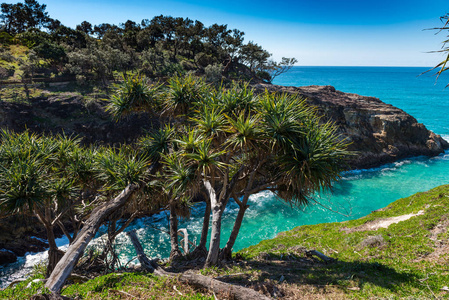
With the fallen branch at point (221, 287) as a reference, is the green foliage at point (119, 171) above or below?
above

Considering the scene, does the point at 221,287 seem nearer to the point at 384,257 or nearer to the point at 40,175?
the point at 384,257

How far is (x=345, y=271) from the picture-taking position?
24.7 ft

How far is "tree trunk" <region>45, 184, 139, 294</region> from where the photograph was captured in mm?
5402

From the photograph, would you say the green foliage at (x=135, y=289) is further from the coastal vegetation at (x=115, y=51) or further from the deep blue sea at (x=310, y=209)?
the coastal vegetation at (x=115, y=51)

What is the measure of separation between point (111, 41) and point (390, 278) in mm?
57303

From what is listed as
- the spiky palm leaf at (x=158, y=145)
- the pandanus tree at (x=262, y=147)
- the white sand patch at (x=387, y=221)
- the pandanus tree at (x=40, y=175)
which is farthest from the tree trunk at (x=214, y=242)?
the white sand patch at (x=387, y=221)

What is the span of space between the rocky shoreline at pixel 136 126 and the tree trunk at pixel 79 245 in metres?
13.8

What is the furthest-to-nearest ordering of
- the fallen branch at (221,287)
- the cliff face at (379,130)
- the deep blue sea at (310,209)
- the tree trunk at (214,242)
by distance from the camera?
the cliff face at (379,130) → the deep blue sea at (310,209) → the tree trunk at (214,242) → the fallen branch at (221,287)

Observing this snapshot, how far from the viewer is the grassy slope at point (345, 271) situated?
5824mm

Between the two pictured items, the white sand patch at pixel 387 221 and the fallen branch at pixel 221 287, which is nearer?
the fallen branch at pixel 221 287

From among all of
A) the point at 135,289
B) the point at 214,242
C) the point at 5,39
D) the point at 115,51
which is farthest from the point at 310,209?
the point at 5,39

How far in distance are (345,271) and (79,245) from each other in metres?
7.85

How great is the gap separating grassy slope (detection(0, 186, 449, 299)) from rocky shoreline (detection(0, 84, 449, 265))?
14.6m

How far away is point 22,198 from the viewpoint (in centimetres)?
757
